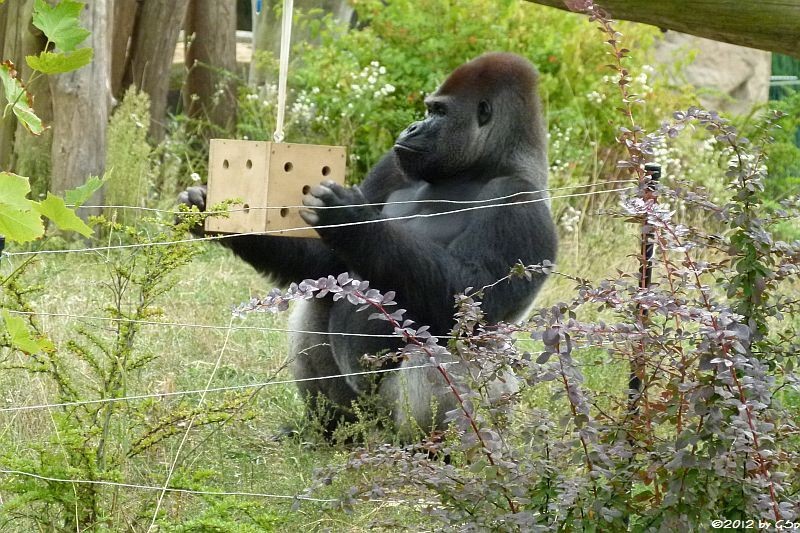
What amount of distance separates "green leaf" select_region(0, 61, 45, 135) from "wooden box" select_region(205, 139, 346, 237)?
3.52 ft

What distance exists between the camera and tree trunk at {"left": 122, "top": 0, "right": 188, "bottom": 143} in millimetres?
7898

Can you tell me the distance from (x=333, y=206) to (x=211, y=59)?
20.3 ft

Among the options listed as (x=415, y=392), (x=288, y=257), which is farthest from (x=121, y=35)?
(x=415, y=392)

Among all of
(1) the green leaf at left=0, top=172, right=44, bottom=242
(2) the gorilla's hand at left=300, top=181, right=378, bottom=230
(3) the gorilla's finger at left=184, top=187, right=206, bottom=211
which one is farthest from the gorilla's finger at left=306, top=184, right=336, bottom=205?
(1) the green leaf at left=0, top=172, right=44, bottom=242

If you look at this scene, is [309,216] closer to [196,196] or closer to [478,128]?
[196,196]

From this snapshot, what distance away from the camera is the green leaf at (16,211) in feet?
5.48

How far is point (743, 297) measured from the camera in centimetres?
224

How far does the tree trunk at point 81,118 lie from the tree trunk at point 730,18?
3.91 meters

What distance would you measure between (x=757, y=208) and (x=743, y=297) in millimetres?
204

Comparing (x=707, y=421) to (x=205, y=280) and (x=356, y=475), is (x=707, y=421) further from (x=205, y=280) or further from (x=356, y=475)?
(x=205, y=280)

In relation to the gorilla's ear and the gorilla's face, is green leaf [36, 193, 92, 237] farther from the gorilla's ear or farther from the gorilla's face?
the gorilla's ear

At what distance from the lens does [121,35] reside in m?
7.94

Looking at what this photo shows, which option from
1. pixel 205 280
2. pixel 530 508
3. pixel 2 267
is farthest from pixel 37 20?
pixel 205 280

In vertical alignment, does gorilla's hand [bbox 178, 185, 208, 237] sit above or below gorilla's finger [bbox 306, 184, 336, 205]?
below
